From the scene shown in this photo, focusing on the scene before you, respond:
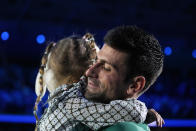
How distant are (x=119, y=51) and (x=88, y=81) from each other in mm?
118

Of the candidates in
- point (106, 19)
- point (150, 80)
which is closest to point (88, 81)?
point (150, 80)

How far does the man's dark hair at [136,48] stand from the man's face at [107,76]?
0.06ft

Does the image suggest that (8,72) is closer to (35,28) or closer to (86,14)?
(35,28)

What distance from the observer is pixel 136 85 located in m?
1.03

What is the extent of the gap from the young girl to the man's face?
3 cm

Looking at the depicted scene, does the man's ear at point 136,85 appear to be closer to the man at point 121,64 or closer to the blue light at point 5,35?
the man at point 121,64

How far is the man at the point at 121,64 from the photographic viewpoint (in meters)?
0.98

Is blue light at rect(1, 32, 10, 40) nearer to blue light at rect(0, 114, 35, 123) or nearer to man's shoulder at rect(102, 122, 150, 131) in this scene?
blue light at rect(0, 114, 35, 123)

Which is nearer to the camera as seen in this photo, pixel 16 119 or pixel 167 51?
pixel 16 119

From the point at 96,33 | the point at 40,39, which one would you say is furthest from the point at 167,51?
the point at 40,39

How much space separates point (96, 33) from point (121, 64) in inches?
185

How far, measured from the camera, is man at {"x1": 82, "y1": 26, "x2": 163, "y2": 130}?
983mm

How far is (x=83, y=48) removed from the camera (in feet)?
3.99

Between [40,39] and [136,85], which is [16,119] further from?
[136,85]
